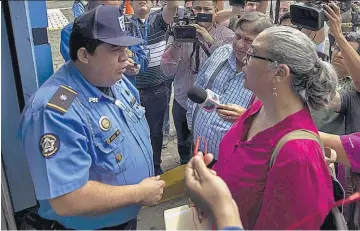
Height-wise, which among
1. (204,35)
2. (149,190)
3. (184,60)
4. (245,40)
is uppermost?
(245,40)

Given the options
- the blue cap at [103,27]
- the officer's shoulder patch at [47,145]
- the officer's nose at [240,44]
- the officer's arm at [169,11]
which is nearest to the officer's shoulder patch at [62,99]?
the officer's shoulder patch at [47,145]

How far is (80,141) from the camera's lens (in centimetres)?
181

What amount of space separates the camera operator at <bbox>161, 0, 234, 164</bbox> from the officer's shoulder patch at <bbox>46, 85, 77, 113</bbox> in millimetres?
1773

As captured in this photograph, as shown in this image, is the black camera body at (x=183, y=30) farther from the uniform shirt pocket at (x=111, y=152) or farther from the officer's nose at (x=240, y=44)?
the uniform shirt pocket at (x=111, y=152)

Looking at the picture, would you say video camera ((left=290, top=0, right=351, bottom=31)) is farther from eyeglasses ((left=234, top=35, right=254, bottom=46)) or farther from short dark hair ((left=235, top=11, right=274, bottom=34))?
eyeglasses ((left=234, top=35, right=254, bottom=46))

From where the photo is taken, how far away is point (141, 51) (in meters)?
3.44

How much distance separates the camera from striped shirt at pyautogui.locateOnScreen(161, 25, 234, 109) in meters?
3.59

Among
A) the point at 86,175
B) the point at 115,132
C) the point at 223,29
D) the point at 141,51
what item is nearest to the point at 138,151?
the point at 115,132

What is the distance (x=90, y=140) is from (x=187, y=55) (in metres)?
1.96

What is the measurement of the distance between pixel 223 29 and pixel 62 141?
7.74ft

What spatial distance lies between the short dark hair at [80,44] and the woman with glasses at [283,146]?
0.74m

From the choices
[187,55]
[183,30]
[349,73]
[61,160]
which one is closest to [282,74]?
[61,160]

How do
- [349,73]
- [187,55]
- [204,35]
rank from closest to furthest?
[349,73]
[204,35]
[187,55]

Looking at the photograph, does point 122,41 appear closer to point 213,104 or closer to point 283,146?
point 213,104
